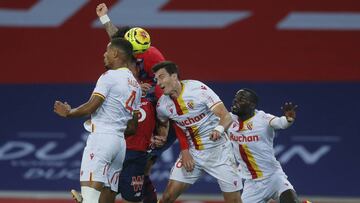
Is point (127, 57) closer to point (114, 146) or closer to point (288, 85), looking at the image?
point (114, 146)

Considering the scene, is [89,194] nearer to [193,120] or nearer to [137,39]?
[193,120]

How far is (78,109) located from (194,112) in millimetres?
1559

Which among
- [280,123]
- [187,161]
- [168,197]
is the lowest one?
[168,197]

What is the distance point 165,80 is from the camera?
9.90 m

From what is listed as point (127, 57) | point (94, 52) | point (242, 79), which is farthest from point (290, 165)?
point (127, 57)

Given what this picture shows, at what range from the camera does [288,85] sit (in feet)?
46.3

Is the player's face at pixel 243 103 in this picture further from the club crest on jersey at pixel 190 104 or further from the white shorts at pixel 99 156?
the white shorts at pixel 99 156

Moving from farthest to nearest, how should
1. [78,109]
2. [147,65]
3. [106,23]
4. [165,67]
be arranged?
[106,23], [147,65], [165,67], [78,109]

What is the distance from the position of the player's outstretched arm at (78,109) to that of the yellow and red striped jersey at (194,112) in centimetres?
122

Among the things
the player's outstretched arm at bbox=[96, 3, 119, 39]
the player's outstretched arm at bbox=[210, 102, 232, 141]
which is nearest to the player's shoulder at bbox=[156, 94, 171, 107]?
the player's outstretched arm at bbox=[210, 102, 232, 141]

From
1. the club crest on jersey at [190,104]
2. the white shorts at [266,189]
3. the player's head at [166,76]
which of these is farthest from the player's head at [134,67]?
the white shorts at [266,189]

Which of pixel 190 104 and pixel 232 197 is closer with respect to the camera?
pixel 190 104

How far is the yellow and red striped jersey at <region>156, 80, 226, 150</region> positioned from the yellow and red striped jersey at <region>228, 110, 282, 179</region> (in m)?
0.52

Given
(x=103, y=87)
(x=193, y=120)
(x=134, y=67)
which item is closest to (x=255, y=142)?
(x=193, y=120)
